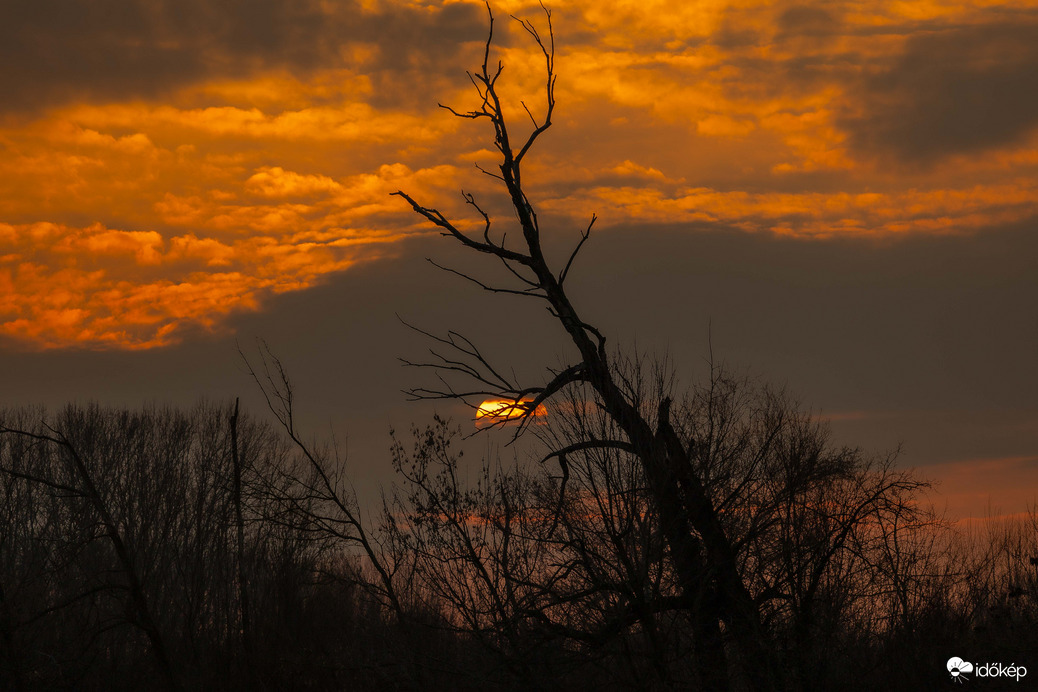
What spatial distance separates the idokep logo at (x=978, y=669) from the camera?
16688 mm

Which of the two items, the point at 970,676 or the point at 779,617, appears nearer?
the point at 779,617

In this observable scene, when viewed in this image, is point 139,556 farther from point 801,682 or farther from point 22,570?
point 801,682

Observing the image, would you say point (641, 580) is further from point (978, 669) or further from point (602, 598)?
point (978, 669)

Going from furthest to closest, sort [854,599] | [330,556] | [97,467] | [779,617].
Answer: [97,467] < [330,556] < [854,599] < [779,617]

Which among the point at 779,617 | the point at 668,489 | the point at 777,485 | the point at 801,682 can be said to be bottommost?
the point at 801,682

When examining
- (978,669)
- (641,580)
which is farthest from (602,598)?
(978,669)

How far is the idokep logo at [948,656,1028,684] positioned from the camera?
16688mm

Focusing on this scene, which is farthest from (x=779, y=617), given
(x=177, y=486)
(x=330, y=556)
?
(x=177, y=486)

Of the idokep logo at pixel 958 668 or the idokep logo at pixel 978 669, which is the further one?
the idokep logo at pixel 958 668

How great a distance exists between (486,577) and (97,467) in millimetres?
34698

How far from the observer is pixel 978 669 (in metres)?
17.1

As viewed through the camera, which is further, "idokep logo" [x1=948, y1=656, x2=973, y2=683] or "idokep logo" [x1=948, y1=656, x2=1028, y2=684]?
"idokep logo" [x1=948, y1=656, x2=973, y2=683]

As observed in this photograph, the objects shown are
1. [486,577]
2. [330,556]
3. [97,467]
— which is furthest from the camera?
[97,467]

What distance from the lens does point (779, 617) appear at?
563 inches
